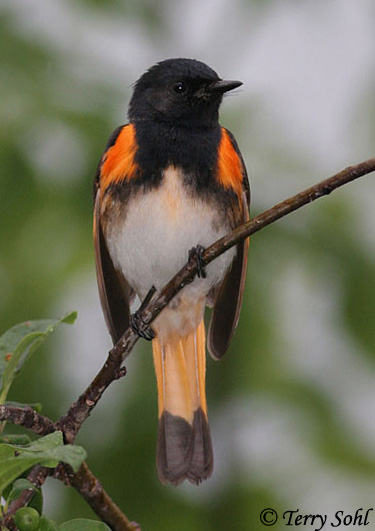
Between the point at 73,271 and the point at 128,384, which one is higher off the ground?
the point at 73,271

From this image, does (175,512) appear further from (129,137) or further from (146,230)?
(129,137)

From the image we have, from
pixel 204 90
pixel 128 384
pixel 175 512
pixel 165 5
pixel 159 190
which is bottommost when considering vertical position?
pixel 175 512

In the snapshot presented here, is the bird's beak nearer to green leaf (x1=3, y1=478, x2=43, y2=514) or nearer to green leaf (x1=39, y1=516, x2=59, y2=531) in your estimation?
green leaf (x1=3, y1=478, x2=43, y2=514)

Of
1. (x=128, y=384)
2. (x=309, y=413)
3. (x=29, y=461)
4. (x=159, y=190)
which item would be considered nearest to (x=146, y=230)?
(x=159, y=190)

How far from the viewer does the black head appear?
136 inches

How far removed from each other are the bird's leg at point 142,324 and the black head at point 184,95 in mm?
682

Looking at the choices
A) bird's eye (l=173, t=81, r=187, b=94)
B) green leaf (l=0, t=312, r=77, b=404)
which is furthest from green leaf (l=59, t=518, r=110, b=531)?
bird's eye (l=173, t=81, r=187, b=94)

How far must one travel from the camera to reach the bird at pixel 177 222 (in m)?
3.25

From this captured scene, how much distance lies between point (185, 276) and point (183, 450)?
1.23 meters

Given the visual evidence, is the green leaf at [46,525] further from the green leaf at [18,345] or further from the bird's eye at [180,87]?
the bird's eye at [180,87]

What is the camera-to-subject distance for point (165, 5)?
12.5 ft

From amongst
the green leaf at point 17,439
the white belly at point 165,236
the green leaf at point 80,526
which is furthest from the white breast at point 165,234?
the green leaf at point 80,526

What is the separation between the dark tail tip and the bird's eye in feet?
4.07

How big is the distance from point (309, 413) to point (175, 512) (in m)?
0.62
